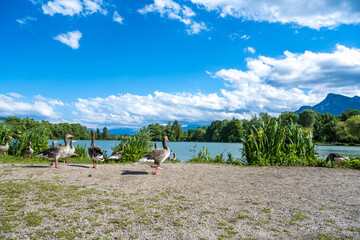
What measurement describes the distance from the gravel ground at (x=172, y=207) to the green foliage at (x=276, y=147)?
325cm

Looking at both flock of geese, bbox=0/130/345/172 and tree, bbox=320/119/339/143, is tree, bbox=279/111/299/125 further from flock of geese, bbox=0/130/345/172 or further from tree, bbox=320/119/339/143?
tree, bbox=320/119/339/143

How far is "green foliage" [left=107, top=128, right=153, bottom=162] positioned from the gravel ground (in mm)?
4041

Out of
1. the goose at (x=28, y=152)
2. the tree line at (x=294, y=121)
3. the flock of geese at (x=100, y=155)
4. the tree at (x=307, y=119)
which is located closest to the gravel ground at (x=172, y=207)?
the flock of geese at (x=100, y=155)

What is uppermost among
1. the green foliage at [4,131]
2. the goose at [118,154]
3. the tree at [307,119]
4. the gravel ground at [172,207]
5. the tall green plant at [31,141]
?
the tree at [307,119]

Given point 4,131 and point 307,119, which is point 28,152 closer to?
point 4,131

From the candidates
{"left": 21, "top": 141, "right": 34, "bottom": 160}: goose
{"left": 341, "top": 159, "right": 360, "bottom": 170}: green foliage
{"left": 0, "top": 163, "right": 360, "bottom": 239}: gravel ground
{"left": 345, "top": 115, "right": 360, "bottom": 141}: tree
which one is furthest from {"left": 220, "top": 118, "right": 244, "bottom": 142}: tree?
{"left": 0, "top": 163, "right": 360, "bottom": 239}: gravel ground

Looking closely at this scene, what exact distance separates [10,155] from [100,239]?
42.3 feet

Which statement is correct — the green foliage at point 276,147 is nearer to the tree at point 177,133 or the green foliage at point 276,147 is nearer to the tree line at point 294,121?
the tree line at point 294,121

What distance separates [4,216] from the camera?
13.7ft

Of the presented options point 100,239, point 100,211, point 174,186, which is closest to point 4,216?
point 100,211

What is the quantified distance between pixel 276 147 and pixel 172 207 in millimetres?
8457

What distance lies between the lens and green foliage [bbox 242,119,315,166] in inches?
448

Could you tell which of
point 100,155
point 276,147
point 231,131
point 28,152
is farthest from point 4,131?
point 231,131

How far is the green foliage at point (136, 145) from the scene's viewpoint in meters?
12.1
